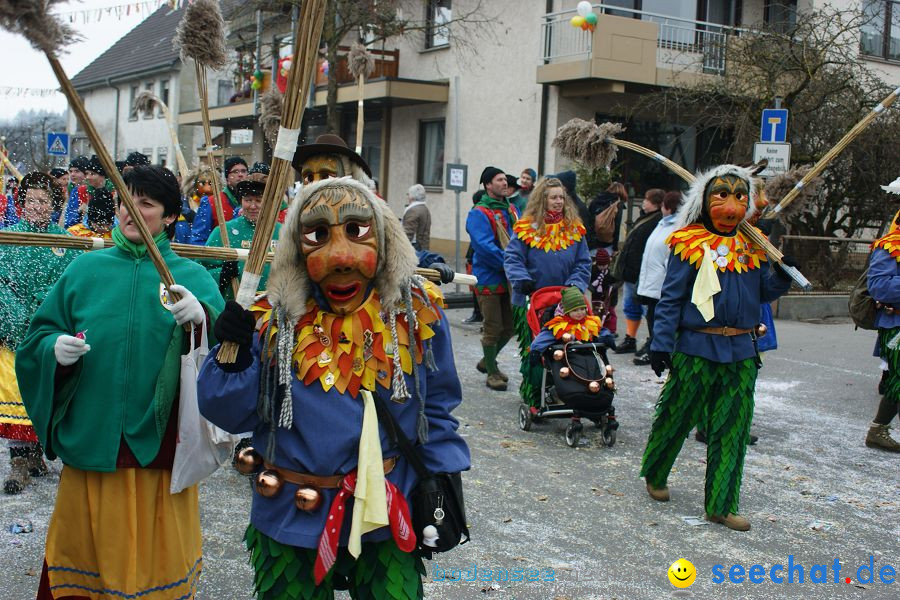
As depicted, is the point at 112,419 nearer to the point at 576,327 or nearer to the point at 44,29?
the point at 44,29

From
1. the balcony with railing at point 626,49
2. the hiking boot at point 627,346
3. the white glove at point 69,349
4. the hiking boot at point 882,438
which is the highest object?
the balcony with railing at point 626,49

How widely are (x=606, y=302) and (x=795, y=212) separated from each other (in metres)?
4.23

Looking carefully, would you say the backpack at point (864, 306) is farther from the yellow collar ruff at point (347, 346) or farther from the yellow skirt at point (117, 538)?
the yellow skirt at point (117, 538)

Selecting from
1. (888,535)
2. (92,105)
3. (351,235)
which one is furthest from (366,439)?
(92,105)

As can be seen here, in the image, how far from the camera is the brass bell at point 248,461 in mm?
2908

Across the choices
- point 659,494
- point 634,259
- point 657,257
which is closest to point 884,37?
point 634,259

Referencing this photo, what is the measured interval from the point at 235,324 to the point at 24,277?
2.99 meters

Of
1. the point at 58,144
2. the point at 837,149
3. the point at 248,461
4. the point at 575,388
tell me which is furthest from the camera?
the point at 58,144

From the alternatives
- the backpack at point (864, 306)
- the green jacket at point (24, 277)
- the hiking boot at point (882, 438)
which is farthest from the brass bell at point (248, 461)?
the hiking boot at point (882, 438)

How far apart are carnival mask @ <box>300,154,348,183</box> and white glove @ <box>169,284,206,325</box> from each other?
6.26ft

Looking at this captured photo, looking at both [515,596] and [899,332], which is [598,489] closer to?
[515,596]

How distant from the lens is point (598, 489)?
5.93 metres

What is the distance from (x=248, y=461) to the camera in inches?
115

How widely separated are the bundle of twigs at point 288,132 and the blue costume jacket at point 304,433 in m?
0.12
